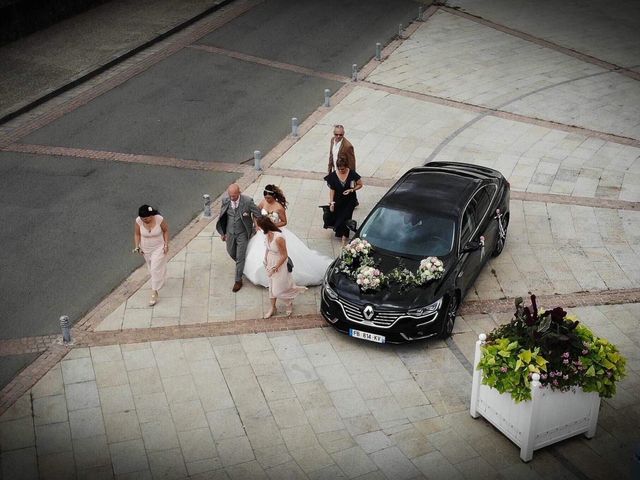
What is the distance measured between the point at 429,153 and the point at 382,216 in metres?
5.53

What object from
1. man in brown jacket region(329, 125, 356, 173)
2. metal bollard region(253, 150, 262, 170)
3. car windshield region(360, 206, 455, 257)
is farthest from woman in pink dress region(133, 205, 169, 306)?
metal bollard region(253, 150, 262, 170)

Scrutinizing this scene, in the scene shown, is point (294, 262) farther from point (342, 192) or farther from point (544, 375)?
point (544, 375)

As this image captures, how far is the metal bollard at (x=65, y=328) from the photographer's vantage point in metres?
11.5

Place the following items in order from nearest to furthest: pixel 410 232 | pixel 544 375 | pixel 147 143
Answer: pixel 544 375 → pixel 410 232 → pixel 147 143

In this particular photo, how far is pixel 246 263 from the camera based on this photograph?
1315 cm

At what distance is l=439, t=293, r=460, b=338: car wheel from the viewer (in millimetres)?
11715

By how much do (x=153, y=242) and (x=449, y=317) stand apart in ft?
15.0

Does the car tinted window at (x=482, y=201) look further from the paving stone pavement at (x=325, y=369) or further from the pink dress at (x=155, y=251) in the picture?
the pink dress at (x=155, y=251)

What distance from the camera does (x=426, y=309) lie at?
11.4 meters

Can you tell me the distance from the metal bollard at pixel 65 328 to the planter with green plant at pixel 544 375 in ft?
18.9

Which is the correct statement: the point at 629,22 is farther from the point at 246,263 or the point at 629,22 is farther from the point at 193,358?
the point at 193,358

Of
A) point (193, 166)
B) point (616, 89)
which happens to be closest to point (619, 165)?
point (616, 89)

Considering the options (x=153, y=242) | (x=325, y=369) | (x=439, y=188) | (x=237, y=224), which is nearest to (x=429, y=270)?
(x=325, y=369)

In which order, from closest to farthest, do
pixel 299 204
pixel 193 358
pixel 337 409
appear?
pixel 337 409 → pixel 193 358 → pixel 299 204
